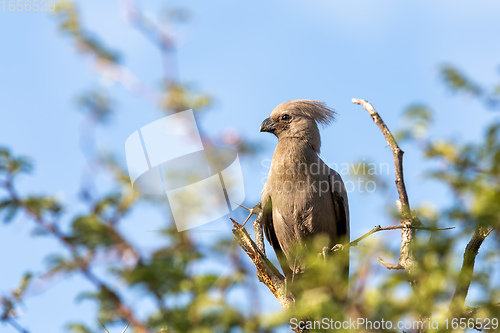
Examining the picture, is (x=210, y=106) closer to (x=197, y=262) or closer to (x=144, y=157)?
(x=144, y=157)

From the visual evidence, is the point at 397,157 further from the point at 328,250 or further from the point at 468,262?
the point at 328,250

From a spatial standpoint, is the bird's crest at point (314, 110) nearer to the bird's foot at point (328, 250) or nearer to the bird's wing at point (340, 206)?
the bird's wing at point (340, 206)

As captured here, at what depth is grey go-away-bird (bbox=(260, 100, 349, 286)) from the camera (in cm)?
606

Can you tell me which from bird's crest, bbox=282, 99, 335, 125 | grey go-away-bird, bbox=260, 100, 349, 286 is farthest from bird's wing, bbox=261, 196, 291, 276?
bird's crest, bbox=282, 99, 335, 125

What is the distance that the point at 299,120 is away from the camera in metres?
6.92

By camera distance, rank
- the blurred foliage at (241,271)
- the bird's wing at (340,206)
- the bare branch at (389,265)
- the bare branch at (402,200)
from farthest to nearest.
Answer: the bird's wing at (340,206) → the bare branch at (389,265) → the bare branch at (402,200) → the blurred foliage at (241,271)

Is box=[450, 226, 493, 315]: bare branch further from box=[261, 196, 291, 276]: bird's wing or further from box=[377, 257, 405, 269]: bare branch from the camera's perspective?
box=[261, 196, 291, 276]: bird's wing

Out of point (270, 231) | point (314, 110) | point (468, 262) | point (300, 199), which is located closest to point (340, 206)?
point (300, 199)

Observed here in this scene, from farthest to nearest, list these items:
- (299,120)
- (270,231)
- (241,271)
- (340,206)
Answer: (299,120) < (270,231) < (340,206) < (241,271)

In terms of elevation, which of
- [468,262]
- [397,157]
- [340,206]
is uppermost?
[397,157]

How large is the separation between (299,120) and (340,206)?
1371mm

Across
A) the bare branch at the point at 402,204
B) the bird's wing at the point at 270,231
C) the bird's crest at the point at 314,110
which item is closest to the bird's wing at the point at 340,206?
the bird's wing at the point at 270,231

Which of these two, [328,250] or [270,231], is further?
[270,231]

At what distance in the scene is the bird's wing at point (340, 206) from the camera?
→ 6.27 meters
